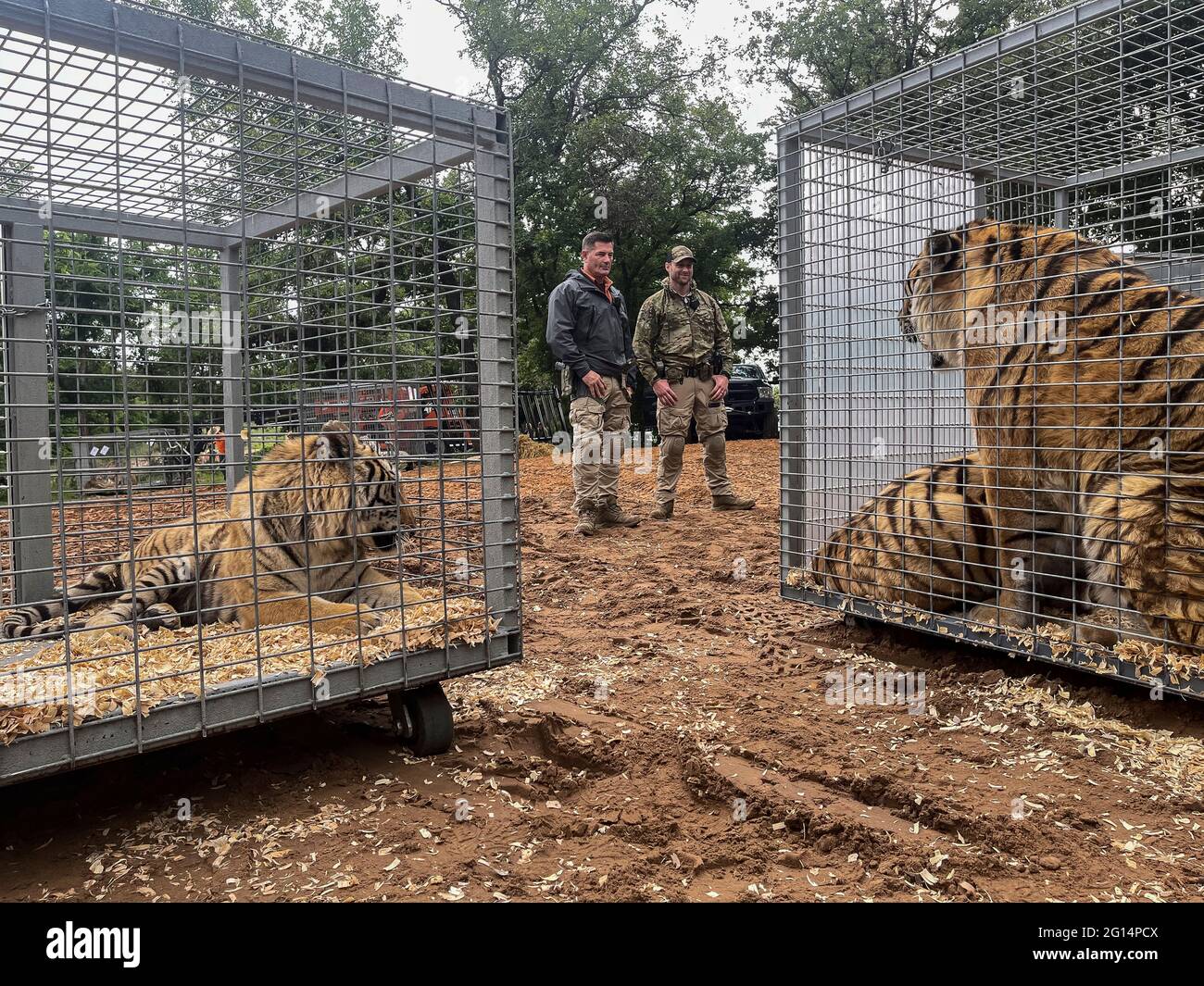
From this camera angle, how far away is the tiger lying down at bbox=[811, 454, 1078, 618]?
3980 millimetres

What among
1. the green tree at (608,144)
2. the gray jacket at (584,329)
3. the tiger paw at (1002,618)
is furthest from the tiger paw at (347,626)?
the green tree at (608,144)

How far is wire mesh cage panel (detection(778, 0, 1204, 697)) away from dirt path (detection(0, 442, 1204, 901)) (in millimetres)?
417

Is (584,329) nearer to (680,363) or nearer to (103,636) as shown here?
(680,363)

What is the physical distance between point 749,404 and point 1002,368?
15480mm

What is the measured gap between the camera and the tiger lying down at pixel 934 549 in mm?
3980

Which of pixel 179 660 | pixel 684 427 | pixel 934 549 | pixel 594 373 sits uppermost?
pixel 594 373

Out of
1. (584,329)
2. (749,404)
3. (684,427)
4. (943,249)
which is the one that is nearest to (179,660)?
(943,249)

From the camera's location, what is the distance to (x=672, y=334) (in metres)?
8.46

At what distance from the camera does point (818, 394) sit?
485cm

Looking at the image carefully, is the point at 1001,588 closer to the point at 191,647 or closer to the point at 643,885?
the point at 643,885

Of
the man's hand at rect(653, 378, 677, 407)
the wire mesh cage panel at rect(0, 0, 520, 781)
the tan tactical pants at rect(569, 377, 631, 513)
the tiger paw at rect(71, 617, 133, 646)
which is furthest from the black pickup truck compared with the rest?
the tiger paw at rect(71, 617, 133, 646)

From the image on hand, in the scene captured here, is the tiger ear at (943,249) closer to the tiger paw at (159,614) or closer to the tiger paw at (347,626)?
the tiger paw at (347,626)

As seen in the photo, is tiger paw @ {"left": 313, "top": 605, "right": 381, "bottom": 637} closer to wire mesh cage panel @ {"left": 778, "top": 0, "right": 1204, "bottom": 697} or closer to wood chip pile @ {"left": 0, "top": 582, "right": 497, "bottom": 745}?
wood chip pile @ {"left": 0, "top": 582, "right": 497, "bottom": 745}

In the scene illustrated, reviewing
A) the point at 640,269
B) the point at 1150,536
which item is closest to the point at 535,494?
the point at 1150,536
